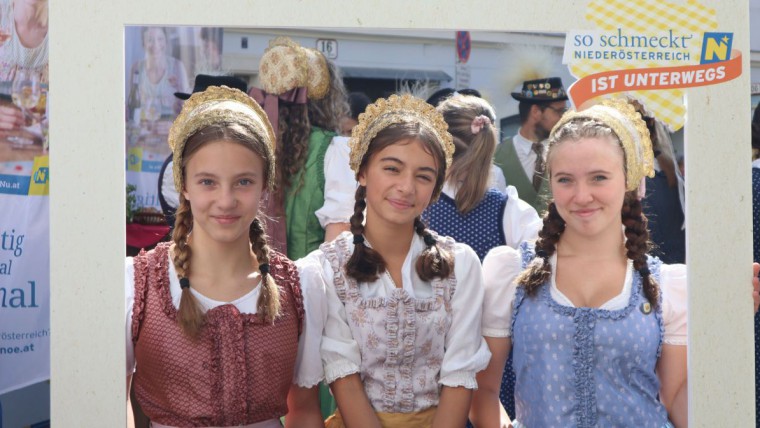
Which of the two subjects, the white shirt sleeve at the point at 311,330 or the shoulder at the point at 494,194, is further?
the shoulder at the point at 494,194

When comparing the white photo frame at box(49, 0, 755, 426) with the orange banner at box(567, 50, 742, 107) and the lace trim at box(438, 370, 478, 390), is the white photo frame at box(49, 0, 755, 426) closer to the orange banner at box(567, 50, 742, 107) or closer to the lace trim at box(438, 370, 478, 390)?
the orange banner at box(567, 50, 742, 107)

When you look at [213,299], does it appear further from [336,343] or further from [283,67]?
[283,67]

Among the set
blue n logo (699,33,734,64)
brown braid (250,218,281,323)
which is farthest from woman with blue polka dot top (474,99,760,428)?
brown braid (250,218,281,323)

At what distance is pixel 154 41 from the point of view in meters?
2.30

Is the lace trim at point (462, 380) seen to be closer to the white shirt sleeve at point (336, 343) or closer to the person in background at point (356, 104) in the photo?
the white shirt sleeve at point (336, 343)

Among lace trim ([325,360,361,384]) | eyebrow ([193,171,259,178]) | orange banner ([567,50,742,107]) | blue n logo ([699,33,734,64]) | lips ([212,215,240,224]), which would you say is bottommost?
lace trim ([325,360,361,384])

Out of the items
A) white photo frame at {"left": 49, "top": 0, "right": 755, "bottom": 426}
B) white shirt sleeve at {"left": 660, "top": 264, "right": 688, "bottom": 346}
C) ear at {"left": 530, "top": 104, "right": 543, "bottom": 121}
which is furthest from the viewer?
ear at {"left": 530, "top": 104, "right": 543, "bottom": 121}

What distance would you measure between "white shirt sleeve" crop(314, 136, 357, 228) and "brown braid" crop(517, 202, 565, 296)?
520mm

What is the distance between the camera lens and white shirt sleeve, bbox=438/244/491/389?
7.52ft

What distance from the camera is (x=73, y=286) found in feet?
7.15

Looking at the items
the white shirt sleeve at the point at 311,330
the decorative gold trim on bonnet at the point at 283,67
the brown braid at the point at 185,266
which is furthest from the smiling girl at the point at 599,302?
the brown braid at the point at 185,266

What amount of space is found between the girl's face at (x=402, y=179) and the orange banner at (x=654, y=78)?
0.45 metres

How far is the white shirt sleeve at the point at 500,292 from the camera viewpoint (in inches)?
92.8

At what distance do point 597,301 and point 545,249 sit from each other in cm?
19
